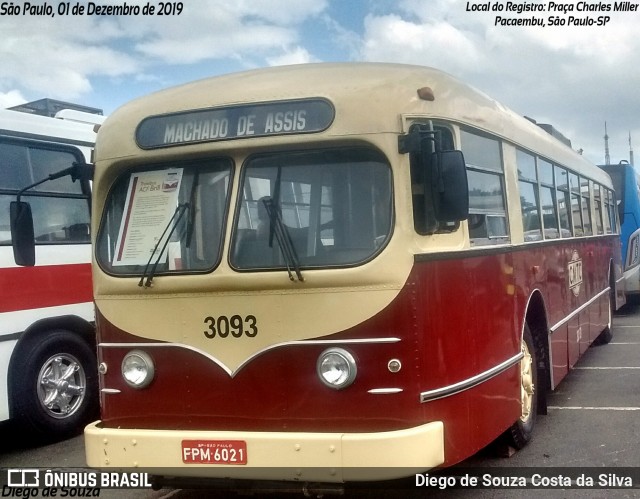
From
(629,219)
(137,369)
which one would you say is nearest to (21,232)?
(137,369)

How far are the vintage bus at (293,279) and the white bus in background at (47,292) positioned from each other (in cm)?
219

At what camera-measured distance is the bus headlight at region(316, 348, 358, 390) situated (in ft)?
15.0

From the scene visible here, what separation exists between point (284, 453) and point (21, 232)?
8.14 feet

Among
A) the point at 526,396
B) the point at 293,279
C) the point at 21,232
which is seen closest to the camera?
the point at 293,279

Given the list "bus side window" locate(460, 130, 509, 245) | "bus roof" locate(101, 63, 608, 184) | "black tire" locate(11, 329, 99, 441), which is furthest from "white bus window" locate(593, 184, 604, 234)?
"black tire" locate(11, 329, 99, 441)

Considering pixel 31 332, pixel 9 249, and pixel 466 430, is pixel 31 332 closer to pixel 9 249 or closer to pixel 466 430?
pixel 9 249

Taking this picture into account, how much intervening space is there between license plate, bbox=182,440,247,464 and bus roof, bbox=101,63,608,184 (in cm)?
174

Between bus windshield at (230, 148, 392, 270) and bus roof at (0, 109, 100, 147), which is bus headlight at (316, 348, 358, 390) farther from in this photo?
bus roof at (0, 109, 100, 147)

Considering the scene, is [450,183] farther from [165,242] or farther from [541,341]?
[541,341]

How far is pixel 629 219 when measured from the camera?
17.8m

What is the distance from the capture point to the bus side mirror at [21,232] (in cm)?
568

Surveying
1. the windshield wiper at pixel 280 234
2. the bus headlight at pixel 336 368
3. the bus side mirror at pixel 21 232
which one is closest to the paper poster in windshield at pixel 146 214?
the windshield wiper at pixel 280 234

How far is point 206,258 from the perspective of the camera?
496 centimetres

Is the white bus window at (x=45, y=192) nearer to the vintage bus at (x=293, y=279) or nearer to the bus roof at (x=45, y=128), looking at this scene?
the bus roof at (x=45, y=128)
